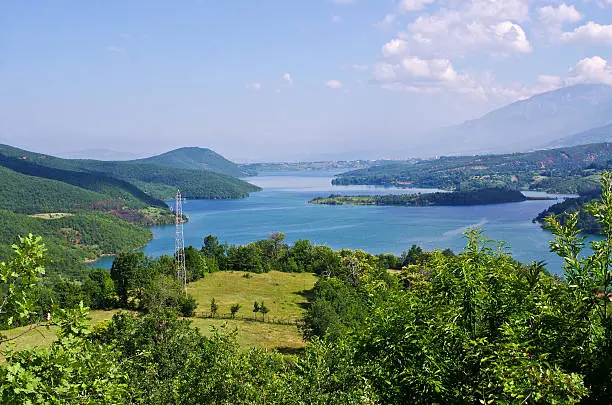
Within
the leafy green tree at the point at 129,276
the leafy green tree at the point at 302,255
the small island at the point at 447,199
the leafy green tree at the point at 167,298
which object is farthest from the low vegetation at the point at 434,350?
the small island at the point at 447,199

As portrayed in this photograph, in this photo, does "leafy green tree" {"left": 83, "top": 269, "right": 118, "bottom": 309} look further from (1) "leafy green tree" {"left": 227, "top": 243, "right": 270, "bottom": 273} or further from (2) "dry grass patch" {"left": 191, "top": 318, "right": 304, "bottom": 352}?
(1) "leafy green tree" {"left": 227, "top": 243, "right": 270, "bottom": 273}

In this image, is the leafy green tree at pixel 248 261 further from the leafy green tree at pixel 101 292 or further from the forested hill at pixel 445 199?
the forested hill at pixel 445 199

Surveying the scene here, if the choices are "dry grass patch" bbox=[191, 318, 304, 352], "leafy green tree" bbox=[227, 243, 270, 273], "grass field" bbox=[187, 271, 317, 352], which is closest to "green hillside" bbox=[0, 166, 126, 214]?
"leafy green tree" bbox=[227, 243, 270, 273]

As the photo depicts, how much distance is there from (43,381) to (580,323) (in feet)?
18.6

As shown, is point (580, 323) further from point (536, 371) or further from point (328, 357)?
point (328, 357)

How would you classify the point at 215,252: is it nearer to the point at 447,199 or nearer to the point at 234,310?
the point at 234,310

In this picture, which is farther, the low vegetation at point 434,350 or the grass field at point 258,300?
the grass field at point 258,300

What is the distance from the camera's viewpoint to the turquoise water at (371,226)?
74.3 metres

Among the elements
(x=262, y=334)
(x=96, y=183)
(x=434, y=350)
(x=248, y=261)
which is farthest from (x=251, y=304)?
(x=96, y=183)

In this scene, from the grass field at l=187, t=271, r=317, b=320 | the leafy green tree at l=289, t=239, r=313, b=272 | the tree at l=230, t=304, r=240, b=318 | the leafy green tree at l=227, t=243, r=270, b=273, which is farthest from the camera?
the leafy green tree at l=289, t=239, r=313, b=272

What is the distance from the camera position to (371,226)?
312 feet

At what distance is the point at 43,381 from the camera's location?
14.4 feet

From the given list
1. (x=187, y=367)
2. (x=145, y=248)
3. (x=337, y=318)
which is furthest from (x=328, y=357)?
(x=145, y=248)

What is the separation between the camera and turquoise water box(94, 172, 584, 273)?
7431cm
